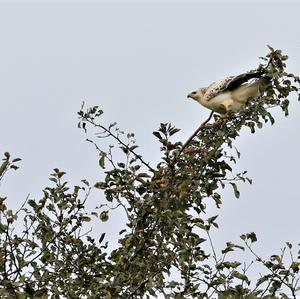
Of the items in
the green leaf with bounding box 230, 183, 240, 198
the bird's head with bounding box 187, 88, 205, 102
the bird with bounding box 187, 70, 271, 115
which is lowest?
the green leaf with bounding box 230, 183, 240, 198

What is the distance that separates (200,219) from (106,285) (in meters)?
0.74

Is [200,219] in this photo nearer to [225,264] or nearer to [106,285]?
[225,264]

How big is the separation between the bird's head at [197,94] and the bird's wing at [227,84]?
216 mm

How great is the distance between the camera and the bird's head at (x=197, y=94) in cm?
791

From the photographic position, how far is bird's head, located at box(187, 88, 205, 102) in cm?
791

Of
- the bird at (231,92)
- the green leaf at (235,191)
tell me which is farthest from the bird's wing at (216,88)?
the green leaf at (235,191)

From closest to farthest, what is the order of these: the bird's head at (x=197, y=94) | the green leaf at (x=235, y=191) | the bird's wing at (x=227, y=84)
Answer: the green leaf at (x=235, y=191) < the bird's wing at (x=227, y=84) < the bird's head at (x=197, y=94)

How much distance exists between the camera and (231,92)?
6.98 m

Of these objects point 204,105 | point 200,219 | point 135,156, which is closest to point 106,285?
point 200,219

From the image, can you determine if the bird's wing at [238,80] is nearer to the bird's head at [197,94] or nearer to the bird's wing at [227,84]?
the bird's wing at [227,84]

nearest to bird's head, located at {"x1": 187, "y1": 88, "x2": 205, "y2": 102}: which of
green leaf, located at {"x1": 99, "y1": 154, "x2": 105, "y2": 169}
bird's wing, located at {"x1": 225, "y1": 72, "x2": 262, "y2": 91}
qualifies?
bird's wing, located at {"x1": 225, "y1": 72, "x2": 262, "y2": 91}

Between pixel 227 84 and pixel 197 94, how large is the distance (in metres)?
0.93

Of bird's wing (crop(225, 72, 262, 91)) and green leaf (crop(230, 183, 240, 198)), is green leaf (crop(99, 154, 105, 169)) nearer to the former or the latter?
green leaf (crop(230, 183, 240, 198))

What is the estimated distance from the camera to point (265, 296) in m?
4.70
